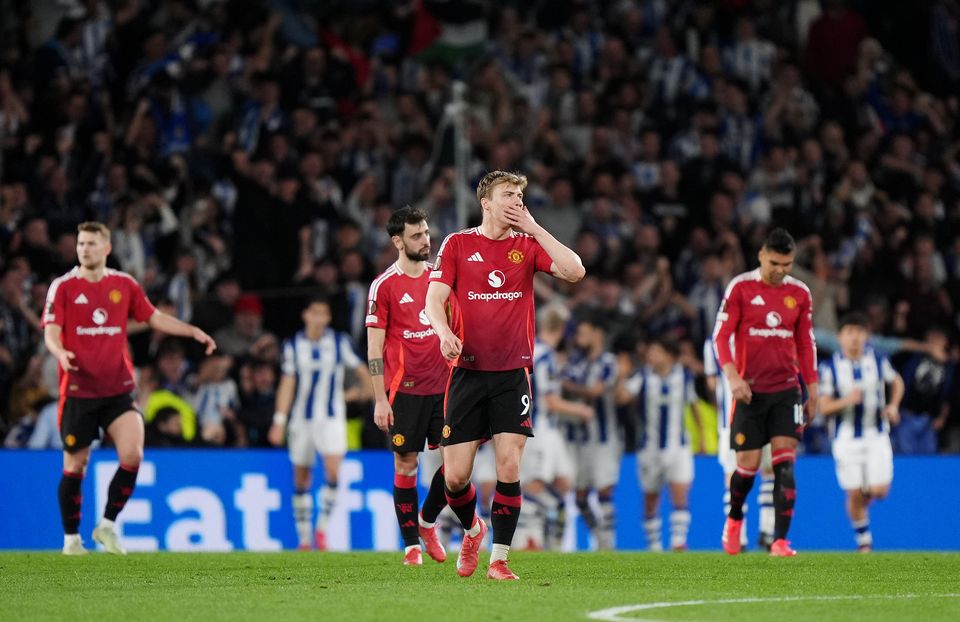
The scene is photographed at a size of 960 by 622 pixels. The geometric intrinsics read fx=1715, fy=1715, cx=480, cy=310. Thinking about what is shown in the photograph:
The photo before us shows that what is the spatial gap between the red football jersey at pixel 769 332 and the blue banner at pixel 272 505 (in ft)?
15.5

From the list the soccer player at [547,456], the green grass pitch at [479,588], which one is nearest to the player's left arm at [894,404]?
the green grass pitch at [479,588]

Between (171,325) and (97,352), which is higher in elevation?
(171,325)

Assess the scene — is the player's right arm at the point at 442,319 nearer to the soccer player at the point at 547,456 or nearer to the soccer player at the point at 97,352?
the soccer player at the point at 97,352

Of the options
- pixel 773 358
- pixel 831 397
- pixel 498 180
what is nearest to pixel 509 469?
pixel 498 180

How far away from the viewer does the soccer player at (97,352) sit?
1330 centimetres

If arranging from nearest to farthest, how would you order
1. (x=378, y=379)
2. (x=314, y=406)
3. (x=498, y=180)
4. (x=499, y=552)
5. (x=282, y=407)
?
(x=498, y=180), (x=499, y=552), (x=378, y=379), (x=282, y=407), (x=314, y=406)

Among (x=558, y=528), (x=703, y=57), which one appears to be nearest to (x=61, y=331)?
(x=558, y=528)

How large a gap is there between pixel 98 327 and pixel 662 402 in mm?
7104

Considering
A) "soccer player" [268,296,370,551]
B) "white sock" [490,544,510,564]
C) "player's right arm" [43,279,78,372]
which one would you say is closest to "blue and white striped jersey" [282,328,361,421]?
"soccer player" [268,296,370,551]

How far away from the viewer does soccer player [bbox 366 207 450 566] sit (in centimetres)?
1232

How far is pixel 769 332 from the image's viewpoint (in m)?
13.5

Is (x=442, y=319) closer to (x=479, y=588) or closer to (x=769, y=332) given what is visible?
(x=479, y=588)

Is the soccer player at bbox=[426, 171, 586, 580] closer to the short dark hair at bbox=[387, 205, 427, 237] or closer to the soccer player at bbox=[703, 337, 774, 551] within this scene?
the short dark hair at bbox=[387, 205, 427, 237]

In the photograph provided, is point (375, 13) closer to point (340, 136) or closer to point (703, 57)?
point (340, 136)
